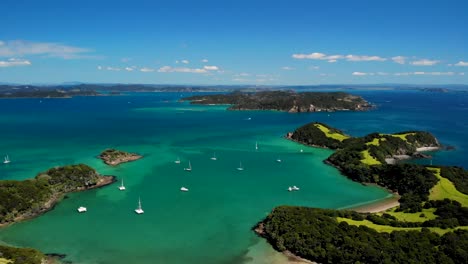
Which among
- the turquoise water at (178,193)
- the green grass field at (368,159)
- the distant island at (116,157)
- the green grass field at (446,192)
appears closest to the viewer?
the turquoise water at (178,193)

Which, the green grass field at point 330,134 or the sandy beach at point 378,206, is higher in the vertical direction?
the green grass field at point 330,134

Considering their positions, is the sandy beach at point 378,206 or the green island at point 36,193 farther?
the sandy beach at point 378,206

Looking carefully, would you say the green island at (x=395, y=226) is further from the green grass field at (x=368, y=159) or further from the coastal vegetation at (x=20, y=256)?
the coastal vegetation at (x=20, y=256)

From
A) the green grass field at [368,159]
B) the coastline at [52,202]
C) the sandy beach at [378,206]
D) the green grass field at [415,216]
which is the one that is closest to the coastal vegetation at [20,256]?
the coastline at [52,202]

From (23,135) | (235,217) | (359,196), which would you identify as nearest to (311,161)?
(359,196)

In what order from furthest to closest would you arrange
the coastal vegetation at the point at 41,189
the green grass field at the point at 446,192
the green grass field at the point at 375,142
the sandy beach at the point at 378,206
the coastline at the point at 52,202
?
the green grass field at the point at 375,142, the sandy beach at the point at 378,206, the green grass field at the point at 446,192, the coastal vegetation at the point at 41,189, the coastline at the point at 52,202

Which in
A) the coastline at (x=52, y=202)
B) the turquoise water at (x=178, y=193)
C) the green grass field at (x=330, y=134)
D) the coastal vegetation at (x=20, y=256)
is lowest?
the turquoise water at (x=178, y=193)

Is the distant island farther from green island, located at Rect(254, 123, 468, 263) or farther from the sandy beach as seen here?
the sandy beach
